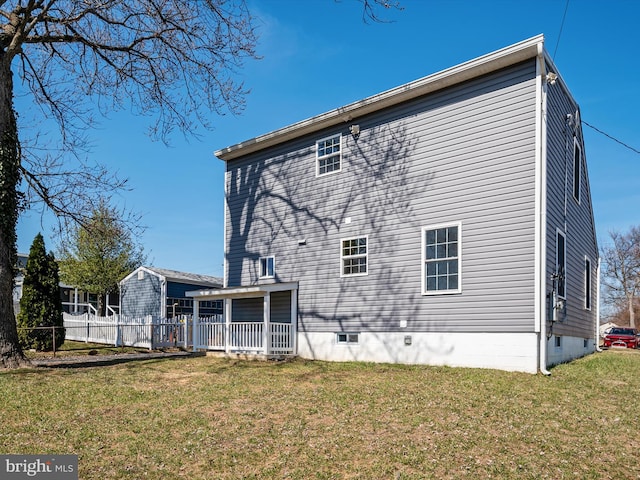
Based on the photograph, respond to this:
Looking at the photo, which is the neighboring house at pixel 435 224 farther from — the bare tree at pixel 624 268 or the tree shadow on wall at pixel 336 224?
the bare tree at pixel 624 268

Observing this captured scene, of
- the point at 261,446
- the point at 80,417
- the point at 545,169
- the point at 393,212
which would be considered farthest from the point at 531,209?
the point at 80,417

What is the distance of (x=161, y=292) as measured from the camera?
25.5m

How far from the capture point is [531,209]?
36.9 feet

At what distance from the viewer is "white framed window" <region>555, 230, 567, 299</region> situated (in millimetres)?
12391

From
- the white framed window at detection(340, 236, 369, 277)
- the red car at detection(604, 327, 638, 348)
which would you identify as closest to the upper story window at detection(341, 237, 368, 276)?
the white framed window at detection(340, 236, 369, 277)

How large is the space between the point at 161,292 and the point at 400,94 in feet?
54.9

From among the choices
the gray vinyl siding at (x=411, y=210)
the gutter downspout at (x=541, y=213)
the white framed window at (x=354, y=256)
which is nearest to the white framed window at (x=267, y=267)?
the gray vinyl siding at (x=411, y=210)

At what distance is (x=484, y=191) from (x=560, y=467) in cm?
725

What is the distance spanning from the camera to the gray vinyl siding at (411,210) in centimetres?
1154

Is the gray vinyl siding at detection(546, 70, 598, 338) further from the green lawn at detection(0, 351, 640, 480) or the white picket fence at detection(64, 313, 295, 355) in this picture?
the white picket fence at detection(64, 313, 295, 355)

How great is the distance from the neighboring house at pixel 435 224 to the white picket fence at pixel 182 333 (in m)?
0.80

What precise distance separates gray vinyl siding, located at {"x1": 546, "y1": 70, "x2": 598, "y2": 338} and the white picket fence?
739cm

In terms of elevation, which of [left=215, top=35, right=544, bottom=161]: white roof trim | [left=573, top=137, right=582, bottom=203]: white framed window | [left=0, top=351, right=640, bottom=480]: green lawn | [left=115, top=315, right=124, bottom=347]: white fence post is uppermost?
[left=215, top=35, right=544, bottom=161]: white roof trim

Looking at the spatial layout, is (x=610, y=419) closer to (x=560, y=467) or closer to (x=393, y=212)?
(x=560, y=467)
